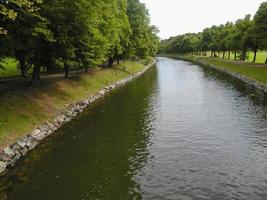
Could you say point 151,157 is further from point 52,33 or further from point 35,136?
point 52,33

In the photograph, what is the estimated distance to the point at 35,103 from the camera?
38.6 meters

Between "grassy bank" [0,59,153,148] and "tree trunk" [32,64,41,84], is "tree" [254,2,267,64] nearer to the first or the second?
"grassy bank" [0,59,153,148]

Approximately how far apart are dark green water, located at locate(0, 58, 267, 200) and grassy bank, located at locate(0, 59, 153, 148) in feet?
8.41

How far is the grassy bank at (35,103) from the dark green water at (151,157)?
2563mm

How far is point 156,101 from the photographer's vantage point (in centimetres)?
5119

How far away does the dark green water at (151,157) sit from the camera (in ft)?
69.5

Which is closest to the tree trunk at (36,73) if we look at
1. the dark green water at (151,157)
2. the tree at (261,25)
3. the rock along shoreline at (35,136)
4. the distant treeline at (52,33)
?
the distant treeline at (52,33)

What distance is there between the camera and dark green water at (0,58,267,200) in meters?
21.2

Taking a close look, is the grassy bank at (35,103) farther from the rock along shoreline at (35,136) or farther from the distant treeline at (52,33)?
the distant treeline at (52,33)

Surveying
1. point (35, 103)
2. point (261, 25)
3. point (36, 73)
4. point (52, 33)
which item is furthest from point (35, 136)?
point (261, 25)

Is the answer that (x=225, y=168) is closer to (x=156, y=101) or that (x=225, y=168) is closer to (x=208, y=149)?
(x=208, y=149)

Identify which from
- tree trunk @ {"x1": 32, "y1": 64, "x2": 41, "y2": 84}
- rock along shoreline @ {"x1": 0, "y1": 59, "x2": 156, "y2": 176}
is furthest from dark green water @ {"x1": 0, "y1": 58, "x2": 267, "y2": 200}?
tree trunk @ {"x1": 32, "y1": 64, "x2": 41, "y2": 84}

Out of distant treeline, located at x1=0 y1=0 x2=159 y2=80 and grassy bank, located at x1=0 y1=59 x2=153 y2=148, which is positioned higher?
distant treeline, located at x1=0 y1=0 x2=159 y2=80

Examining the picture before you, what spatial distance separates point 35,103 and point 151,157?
17263 millimetres
